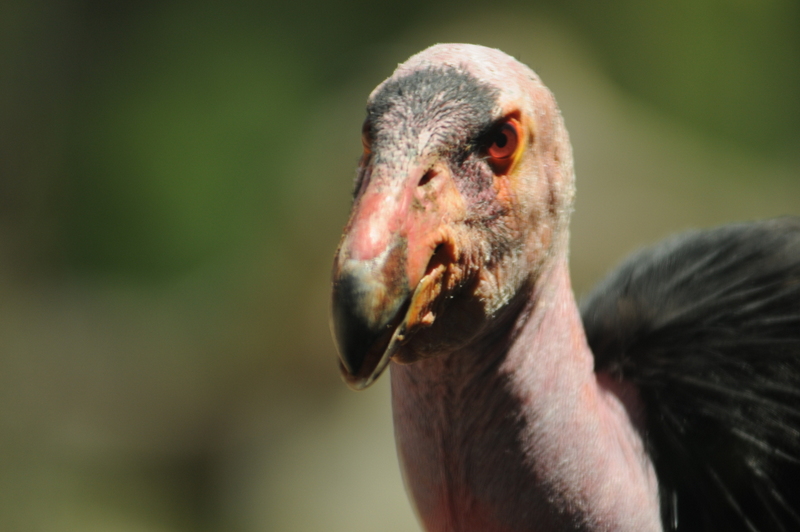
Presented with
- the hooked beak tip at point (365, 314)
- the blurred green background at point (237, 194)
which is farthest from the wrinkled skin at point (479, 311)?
the blurred green background at point (237, 194)

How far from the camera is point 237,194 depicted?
5336mm

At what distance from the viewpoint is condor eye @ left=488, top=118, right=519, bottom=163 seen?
1.05 m

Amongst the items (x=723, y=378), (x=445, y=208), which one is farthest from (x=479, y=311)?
(x=723, y=378)

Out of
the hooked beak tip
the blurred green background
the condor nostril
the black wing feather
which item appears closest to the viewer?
the hooked beak tip

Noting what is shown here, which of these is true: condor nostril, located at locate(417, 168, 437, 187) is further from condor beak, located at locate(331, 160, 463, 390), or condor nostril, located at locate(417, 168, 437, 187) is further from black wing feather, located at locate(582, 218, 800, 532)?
black wing feather, located at locate(582, 218, 800, 532)

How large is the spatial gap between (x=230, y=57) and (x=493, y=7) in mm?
2156

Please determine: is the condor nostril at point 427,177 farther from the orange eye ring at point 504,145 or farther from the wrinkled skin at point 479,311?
the orange eye ring at point 504,145

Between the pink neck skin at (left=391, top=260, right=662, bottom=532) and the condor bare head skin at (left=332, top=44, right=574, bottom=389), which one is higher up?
the condor bare head skin at (left=332, top=44, right=574, bottom=389)

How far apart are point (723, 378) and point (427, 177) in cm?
77

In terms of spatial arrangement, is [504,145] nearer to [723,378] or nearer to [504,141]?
[504,141]

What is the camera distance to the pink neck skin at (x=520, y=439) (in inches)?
46.2

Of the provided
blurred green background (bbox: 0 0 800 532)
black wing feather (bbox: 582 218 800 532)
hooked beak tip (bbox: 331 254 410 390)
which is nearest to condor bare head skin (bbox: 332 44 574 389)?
hooked beak tip (bbox: 331 254 410 390)

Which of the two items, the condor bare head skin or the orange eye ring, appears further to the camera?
the orange eye ring

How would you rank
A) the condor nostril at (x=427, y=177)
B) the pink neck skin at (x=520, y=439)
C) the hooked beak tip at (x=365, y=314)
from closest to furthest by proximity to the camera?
1. the hooked beak tip at (x=365, y=314)
2. the condor nostril at (x=427, y=177)
3. the pink neck skin at (x=520, y=439)
